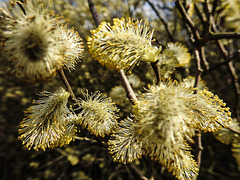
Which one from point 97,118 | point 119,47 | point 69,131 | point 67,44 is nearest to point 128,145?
point 97,118

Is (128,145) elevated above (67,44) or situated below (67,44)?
below

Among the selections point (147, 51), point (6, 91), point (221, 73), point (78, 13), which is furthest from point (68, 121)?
point (6, 91)

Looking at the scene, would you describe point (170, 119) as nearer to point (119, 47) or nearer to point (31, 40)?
point (119, 47)

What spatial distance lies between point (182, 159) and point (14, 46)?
987 mm

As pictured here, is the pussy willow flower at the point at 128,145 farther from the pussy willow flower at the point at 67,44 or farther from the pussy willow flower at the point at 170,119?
the pussy willow flower at the point at 67,44

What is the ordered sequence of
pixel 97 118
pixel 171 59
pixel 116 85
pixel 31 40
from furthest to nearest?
pixel 116 85
pixel 171 59
pixel 97 118
pixel 31 40

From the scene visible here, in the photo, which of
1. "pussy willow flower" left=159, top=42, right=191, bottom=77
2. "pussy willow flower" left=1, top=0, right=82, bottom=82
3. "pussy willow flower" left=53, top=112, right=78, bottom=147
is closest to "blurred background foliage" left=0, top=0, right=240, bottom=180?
"pussy willow flower" left=159, top=42, right=191, bottom=77

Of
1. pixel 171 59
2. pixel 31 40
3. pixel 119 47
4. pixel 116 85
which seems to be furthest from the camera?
pixel 116 85

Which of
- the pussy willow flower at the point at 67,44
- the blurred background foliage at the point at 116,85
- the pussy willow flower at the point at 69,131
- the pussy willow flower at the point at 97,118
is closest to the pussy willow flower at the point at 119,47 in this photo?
the pussy willow flower at the point at 67,44

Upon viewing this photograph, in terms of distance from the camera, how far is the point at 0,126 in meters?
4.23

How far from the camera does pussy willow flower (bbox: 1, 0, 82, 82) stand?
0.73 metres

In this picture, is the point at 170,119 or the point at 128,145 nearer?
the point at 170,119

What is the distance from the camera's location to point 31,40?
0.73 m

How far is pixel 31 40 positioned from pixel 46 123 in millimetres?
477
